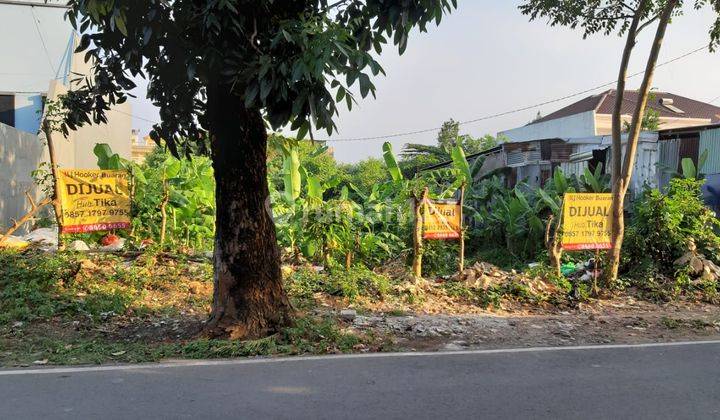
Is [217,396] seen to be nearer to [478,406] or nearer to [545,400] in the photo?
[478,406]

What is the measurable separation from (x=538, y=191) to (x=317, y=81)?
10619mm

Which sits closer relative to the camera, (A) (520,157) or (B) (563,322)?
(B) (563,322)

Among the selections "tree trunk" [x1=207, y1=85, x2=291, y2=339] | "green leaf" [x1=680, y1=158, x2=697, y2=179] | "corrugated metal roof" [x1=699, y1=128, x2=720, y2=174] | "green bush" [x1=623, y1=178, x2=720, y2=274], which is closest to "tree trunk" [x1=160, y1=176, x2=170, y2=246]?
"tree trunk" [x1=207, y1=85, x2=291, y2=339]

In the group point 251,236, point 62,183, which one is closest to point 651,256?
point 251,236

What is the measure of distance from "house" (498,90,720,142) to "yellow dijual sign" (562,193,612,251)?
27229mm

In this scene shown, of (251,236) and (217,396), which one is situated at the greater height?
(251,236)

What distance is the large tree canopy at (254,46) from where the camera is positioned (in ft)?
15.3

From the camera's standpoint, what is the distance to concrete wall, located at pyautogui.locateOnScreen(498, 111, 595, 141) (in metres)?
35.7

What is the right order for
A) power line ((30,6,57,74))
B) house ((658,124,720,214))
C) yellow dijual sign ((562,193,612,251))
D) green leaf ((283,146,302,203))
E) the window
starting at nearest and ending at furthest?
yellow dijual sign ((562,193,612,251))
green leaf ((283,146,302,203))
house ((658,124,720,214))
the window
power line ((30,6,57,74))

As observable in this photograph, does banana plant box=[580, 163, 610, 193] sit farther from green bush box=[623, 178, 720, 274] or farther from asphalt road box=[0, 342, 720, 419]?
asphalt road box=[0, 342, 720, 419]

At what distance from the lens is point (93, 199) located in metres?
8.72

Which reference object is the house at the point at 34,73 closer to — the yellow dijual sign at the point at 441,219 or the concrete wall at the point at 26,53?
the concrete wall at the point at 26,53

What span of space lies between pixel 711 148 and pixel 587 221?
6.86 m

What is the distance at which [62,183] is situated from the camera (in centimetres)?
843
